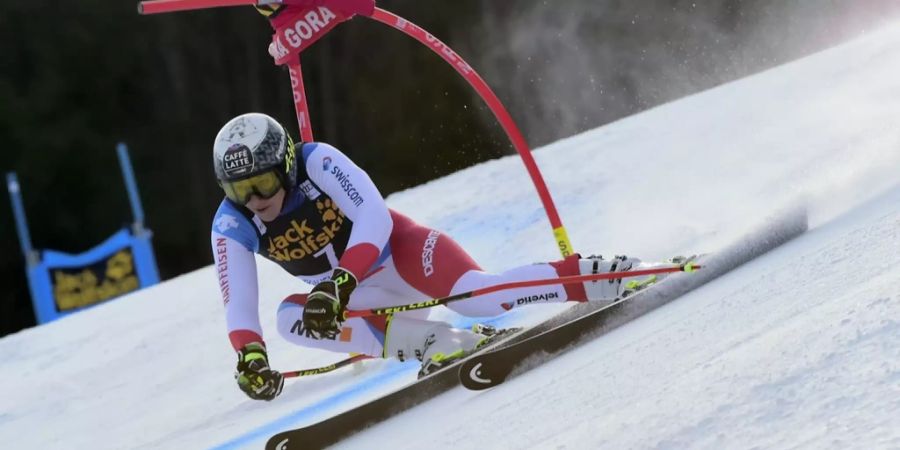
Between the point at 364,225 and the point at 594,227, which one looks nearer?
the point at 364,225

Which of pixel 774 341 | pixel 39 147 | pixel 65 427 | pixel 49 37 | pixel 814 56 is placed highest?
pixel 49 37

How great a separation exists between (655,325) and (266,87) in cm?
1915

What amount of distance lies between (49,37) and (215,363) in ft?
52.0

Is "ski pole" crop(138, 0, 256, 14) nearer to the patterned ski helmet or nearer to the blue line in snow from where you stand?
the patterned ski helmet

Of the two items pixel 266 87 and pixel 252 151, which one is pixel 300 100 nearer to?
pixel 252 151

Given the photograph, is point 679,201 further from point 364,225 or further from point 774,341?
point 774,341

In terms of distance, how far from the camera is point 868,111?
612 centimetres

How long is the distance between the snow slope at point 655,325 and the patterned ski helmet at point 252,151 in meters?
0.84

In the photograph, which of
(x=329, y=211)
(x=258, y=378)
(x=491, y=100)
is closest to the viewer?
(x=258, y=378)

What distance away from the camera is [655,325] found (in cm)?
315

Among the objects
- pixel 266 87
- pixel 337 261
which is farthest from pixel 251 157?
pixel 266 87

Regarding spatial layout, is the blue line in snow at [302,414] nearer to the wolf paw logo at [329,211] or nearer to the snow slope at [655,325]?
the snow slope at [655,325]

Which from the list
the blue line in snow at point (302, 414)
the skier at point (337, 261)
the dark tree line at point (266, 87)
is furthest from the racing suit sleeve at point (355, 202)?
the dark tree line at point (266, 87)

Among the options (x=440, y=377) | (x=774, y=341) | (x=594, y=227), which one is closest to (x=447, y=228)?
Answer: (x=594, y=227)
